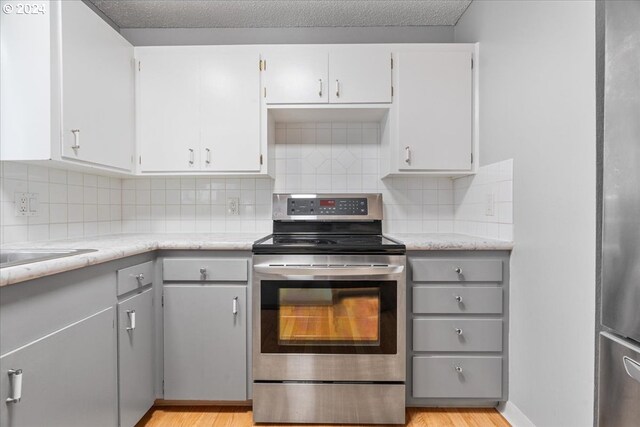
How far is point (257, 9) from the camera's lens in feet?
7.32

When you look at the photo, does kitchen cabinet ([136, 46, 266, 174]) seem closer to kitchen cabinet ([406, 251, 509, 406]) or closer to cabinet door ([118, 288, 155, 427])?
cabinet door ([118, 288, 155, 427])

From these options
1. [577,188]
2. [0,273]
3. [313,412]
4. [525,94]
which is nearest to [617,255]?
[577,188]

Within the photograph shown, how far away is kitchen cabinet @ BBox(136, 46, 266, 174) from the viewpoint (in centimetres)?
213

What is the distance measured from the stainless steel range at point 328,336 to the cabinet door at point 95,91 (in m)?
0.95

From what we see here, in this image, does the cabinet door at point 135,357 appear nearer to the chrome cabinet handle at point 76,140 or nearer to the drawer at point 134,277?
the drawer at point 134,277

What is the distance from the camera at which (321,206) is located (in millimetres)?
2320

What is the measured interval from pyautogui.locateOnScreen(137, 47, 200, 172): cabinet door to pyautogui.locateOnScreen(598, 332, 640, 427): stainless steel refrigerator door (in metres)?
2.04

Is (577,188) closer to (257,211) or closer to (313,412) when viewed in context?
(313,412)

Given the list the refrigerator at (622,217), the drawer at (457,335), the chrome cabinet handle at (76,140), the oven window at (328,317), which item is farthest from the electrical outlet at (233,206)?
the refrigerator at (622,217)

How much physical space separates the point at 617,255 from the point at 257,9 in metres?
2.22

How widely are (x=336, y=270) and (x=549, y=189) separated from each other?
964mm

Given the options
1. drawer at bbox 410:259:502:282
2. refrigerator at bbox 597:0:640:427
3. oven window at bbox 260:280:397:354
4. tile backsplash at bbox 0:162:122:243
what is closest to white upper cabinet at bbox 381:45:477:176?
drawer at bbox 410:259:502:282

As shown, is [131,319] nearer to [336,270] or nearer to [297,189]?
[336,270]

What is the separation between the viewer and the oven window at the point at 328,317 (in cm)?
172
